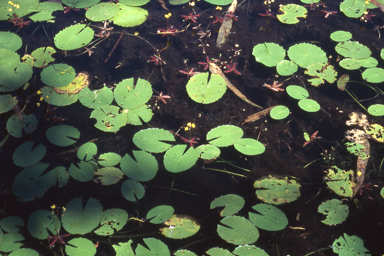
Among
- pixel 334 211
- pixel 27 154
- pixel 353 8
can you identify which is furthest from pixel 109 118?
pixel 353 8

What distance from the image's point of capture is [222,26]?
2.94m

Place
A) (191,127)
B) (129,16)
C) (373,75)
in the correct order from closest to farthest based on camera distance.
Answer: (191,127) → (373,75) → (129,16)

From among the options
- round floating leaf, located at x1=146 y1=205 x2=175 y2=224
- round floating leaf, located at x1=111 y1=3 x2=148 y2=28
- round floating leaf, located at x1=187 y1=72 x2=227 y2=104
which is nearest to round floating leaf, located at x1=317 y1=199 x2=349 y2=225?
round floating leaf, located at x1=146 y1=205 x2=175 y2=224

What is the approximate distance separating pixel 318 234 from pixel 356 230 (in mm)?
261

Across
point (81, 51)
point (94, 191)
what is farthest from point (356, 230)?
point (81, 51)

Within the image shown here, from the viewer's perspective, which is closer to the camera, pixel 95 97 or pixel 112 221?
pixel 112 221

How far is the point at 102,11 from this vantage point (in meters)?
2.98

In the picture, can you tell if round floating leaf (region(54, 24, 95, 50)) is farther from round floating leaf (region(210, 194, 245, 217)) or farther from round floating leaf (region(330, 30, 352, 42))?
round floating leaf (region(330, 30, 352, 42))

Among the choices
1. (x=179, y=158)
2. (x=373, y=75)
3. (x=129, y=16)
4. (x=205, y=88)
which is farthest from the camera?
(x=129, y=16)

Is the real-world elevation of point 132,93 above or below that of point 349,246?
above

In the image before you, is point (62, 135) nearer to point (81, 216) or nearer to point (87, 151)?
point (87, 151)

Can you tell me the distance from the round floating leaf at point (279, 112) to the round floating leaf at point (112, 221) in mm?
1429

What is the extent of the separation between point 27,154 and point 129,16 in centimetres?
180

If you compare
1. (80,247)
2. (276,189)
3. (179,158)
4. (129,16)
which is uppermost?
(129,16)
